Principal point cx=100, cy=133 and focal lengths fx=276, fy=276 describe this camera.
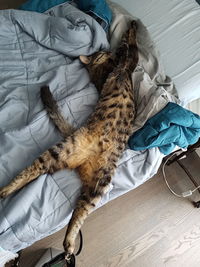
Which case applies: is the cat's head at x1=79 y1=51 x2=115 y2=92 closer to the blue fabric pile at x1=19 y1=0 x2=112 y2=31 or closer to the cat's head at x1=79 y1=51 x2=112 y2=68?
the cat's head at x1=79 y1=51 x2=112 y2=68

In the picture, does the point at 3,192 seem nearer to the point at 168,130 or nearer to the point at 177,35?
the point at 168,130

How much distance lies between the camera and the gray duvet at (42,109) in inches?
43.1

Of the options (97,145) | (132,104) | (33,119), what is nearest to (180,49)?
(132,104)

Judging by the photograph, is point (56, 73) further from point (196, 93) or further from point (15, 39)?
point (196, 93)

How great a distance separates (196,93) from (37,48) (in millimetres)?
912

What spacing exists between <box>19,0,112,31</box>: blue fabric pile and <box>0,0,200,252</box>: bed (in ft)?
0.17

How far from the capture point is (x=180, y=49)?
1572 millimetres

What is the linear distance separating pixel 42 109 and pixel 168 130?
589mm

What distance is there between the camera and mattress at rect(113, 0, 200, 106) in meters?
1.47

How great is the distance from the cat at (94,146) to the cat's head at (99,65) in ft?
0.16

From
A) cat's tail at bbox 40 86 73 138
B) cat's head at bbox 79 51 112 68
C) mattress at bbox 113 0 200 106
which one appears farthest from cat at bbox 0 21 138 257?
mattress at bbox 113 0 200 106

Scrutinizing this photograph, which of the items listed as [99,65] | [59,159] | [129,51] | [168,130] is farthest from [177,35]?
[59,159]

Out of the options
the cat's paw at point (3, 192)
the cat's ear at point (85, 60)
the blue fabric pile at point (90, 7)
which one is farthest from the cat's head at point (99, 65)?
the cat's paw at point (3, 192)

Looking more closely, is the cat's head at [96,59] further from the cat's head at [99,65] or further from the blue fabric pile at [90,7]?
the blue fabric pile at [90,7]
